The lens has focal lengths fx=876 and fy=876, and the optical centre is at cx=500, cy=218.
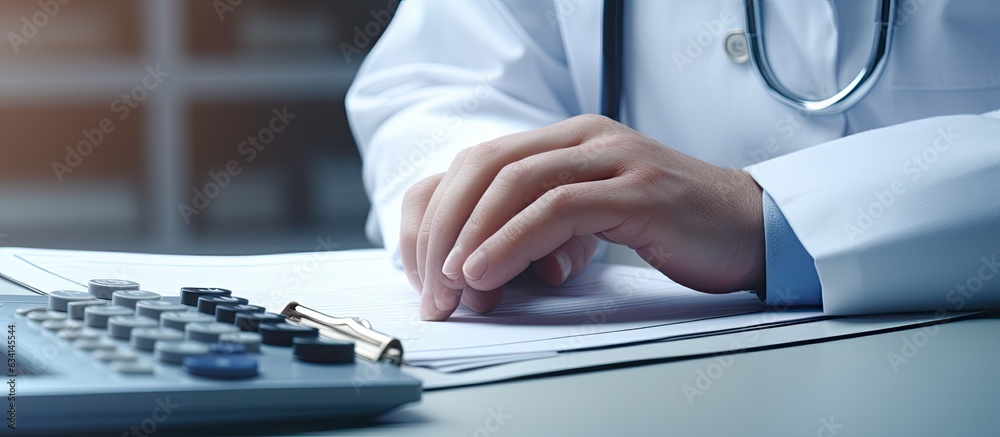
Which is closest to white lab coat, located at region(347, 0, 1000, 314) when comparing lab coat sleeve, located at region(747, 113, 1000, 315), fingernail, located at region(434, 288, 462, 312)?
lab coat sleeve, located at region(747, 113, 1000, 315)

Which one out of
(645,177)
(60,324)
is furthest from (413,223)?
(60,324)

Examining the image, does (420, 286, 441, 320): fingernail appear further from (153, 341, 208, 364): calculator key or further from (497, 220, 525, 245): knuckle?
(153, 341, 208, 364): calculator key

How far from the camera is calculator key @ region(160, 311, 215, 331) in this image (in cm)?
35

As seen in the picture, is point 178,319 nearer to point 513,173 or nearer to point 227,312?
point 227,312

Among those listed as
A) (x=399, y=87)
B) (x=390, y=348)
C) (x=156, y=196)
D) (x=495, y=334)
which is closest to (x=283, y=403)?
(x=390, y=348)

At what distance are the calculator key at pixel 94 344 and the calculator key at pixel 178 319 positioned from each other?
33mm

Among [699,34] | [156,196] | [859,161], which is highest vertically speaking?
[699,34]

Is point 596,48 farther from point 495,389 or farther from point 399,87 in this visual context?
point 495,389

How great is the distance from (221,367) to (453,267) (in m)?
0.22

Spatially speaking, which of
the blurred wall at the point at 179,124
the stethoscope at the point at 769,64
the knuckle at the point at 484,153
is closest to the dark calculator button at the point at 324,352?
the knuckle at the point at 484,153

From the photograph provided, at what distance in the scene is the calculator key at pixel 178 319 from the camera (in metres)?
0.35

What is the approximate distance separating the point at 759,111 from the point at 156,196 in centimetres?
201

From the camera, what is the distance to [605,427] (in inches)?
11.3

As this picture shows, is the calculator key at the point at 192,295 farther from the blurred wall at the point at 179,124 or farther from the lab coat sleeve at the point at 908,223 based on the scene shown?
the blurred wall at the point at 179,124
